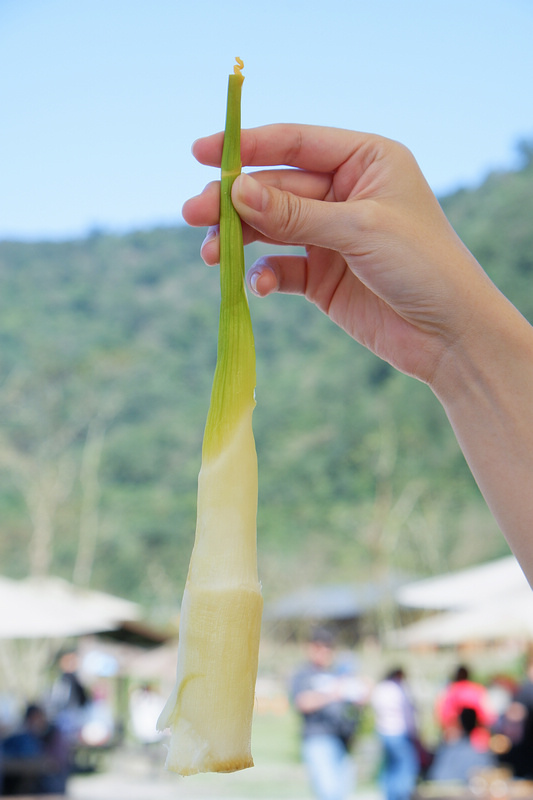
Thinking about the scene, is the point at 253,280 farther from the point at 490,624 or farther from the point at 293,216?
the point at 490,624

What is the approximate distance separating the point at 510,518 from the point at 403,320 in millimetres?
199

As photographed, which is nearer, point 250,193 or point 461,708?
point 250,193

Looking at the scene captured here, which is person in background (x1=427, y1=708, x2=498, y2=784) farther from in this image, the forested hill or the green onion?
the forested hill

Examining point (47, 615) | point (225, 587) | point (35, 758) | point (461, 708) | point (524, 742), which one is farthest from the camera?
point (47, 615)

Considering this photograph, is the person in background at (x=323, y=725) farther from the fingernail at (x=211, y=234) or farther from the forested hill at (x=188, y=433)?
the forested hill at (x=188, y=433)

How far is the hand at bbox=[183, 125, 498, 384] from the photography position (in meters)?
0.60

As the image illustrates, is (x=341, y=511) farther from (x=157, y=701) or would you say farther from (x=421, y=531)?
(x=157, y=701)

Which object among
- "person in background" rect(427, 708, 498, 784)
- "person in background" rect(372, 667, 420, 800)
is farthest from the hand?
"person in background" rect(372, 667, 420, 800)

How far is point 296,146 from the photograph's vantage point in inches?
27.3

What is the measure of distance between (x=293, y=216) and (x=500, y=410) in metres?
0.22

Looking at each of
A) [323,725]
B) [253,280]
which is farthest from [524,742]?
[253,280]

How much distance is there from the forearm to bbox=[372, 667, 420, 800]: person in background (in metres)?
4.35

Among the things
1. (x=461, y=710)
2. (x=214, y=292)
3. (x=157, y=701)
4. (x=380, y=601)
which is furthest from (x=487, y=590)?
(x=214, y=292)

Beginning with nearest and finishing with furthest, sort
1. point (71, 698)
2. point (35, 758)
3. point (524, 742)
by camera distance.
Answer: point (524, 742)
point (35, 758)
point (71, 698)
